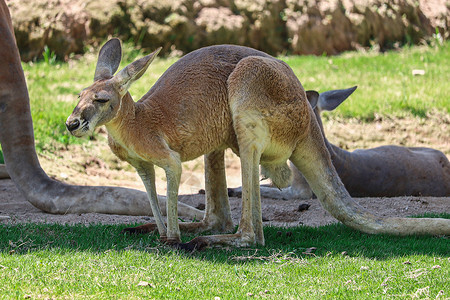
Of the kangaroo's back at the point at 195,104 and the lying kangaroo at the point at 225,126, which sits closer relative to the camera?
the lying kangaroo at the point at 225,126

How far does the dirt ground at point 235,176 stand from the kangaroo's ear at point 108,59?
1.46 metres

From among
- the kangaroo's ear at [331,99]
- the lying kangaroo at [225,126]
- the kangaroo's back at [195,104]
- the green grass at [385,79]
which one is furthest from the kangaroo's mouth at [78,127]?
the green grass at [385,79]

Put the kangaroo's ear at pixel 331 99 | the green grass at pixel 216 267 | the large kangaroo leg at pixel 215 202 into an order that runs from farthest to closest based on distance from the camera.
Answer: the kangaroo's ear at pixel 331 99, the large kangaroo leg at pixel 215 202, the green grass at pixel 216 267

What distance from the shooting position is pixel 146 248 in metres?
4.24

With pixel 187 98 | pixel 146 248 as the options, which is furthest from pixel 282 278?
pixel 187 98

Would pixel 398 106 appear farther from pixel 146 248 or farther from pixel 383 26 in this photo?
pixel 146 248

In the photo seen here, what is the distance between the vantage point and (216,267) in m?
3.91

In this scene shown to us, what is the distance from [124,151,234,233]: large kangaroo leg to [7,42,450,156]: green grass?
3544 mm

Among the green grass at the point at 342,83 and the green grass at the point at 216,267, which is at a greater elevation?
the green grass at the point at 216,267

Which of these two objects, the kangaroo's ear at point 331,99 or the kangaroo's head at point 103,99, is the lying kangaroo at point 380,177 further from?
the kangaroo's head at point 103,99

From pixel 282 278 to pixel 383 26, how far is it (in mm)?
10130

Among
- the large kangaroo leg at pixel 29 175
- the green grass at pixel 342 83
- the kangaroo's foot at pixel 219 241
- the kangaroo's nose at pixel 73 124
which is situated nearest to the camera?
the kangaroo's nose at pixel 73 124

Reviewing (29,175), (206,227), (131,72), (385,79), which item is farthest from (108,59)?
(385,79)

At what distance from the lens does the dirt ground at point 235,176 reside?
572 centimetres
